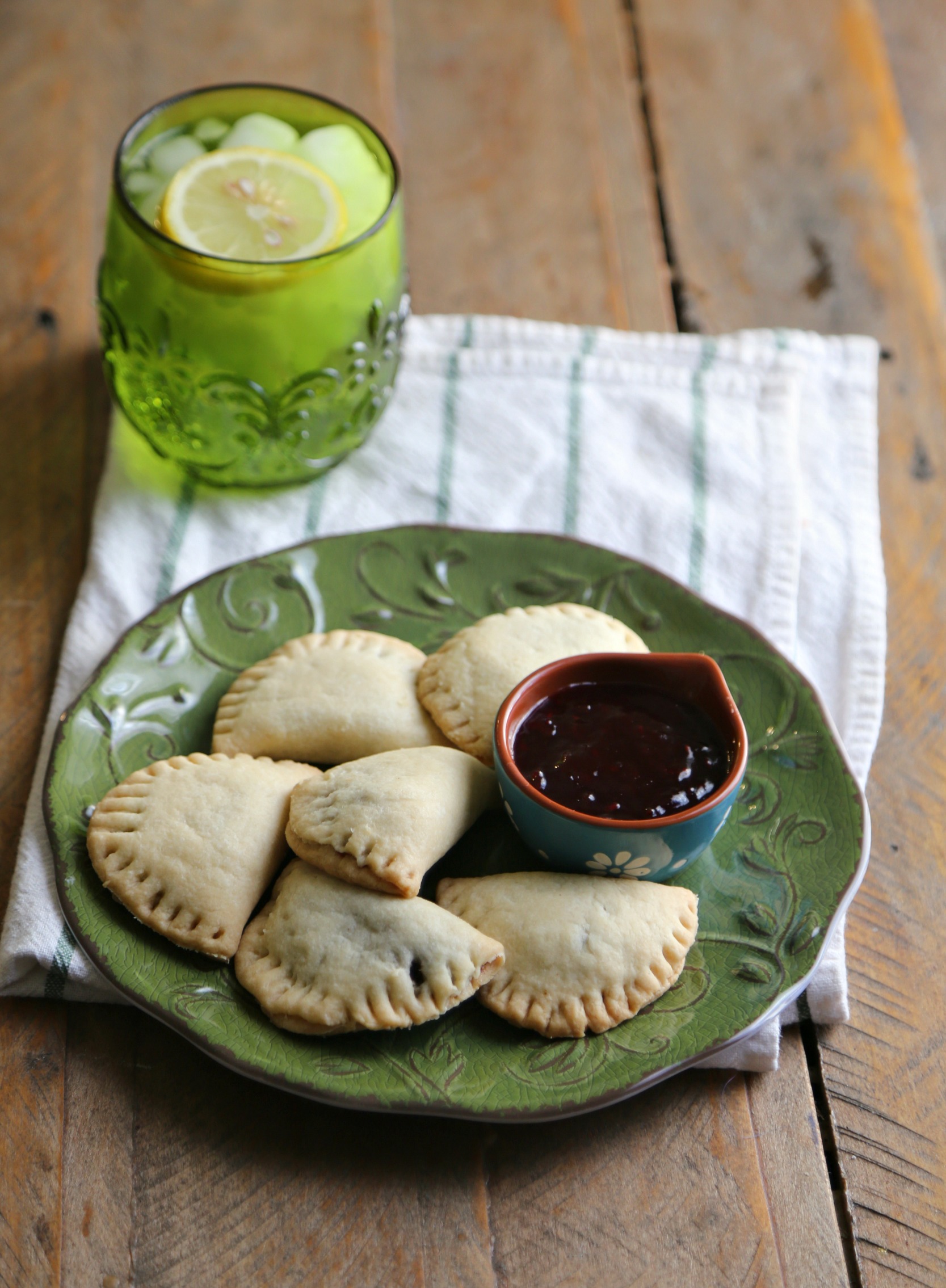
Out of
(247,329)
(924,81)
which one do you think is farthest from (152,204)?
(924,81)

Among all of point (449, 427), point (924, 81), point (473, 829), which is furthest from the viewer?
point (924, 81)

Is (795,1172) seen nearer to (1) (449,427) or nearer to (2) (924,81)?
(1) (449,427)

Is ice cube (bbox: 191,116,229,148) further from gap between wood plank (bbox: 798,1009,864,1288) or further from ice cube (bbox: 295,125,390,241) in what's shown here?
gap between wood plank (bbox: 798,1009,864,1288)

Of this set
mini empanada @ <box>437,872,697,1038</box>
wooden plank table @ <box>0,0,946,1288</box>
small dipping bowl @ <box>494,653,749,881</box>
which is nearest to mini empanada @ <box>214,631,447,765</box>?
small dipping bowl @ <box>494,653,749,881</box>

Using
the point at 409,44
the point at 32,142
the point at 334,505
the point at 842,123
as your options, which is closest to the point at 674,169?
the point at 842,123

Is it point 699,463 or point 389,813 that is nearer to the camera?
point 389,813

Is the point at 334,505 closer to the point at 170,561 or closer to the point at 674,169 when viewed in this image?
the point at 170,561

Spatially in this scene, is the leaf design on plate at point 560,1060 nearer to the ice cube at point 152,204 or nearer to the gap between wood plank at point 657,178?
the ice cube at point 152,204
